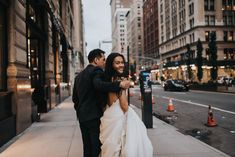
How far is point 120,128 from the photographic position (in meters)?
3.93

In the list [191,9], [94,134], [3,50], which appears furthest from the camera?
[191,9]

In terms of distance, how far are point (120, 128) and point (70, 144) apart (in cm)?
437

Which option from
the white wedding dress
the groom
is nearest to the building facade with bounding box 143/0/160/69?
the groom

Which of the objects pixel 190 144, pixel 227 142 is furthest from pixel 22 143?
pixel 227 142

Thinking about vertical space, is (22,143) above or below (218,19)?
below

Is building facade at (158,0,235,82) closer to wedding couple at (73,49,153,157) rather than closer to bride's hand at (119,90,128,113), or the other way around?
wedding couple at (73,49,153,157)

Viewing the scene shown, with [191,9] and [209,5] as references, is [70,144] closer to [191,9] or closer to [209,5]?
[209,5]

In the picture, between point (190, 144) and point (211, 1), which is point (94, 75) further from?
point (211, 1)

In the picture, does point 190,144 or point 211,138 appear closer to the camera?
point 190,144

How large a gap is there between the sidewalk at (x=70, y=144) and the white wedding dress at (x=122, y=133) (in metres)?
2.97

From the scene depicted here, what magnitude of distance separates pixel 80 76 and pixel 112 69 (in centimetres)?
65

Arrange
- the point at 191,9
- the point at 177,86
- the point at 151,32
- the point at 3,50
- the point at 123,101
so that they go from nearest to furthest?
the point at 123,101 → the point at 3,50 → the point at 177,86 → the point at 191,9 → the point at 151,32

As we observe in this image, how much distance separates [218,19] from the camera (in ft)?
239

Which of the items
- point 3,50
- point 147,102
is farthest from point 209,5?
point 3,50
